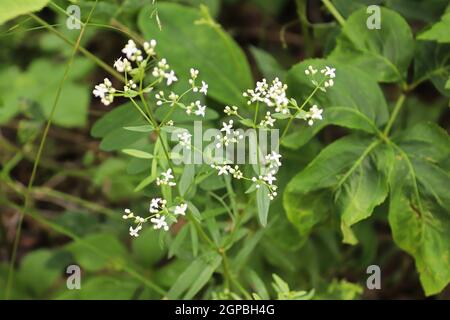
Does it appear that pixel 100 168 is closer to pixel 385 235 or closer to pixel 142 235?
pixel 142 235

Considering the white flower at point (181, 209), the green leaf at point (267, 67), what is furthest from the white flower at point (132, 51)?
the green leaf at point (267, 67)

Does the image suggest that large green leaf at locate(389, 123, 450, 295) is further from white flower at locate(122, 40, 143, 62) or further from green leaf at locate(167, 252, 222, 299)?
white flower at locate(122, 40, 143, 62)

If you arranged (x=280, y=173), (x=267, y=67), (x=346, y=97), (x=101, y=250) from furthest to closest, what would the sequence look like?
(x=101, y=250)
(x=267, y=67)
(x=280, y=173)
(x=346, y=97)

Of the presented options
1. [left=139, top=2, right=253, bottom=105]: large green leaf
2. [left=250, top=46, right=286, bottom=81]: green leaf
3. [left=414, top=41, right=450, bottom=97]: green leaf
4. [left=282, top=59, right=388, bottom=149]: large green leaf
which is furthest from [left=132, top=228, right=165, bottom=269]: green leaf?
[left=414, top=41, right=450, bottom=97]: green leaf

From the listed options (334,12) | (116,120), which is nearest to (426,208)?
(334,12)

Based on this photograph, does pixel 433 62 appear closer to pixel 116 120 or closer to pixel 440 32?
pixel 440 32

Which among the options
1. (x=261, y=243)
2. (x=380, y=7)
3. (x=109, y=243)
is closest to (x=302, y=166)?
(x=261, y=243)
